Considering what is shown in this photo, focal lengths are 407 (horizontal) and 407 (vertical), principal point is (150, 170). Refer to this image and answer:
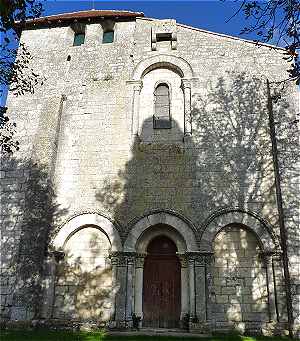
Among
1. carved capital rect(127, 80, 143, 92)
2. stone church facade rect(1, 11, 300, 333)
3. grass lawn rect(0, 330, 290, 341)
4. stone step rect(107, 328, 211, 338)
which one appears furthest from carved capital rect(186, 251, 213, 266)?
carved capital rect(127, 80, 143, 92)

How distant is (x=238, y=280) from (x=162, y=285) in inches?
80.1

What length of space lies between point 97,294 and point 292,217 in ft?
18.1

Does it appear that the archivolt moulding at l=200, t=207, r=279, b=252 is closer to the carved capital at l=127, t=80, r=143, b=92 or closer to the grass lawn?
the grass lawn

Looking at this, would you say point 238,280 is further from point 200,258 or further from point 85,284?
point 85,284

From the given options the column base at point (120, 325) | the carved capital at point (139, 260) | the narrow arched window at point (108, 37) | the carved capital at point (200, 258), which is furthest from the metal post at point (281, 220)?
the narrow arched window at point (108, 37)

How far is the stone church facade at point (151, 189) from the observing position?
1053 cm

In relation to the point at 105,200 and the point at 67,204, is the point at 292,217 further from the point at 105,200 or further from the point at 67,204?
the point at 67,204

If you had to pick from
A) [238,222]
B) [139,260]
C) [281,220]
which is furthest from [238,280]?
[139,260]

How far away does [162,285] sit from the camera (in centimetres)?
1105

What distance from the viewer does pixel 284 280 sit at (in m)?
10.3

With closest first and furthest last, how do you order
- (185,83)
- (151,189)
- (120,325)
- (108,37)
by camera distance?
(120,325), (151,189), (185,83), (108,37)

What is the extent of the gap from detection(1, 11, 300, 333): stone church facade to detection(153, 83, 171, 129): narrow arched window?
37 millimetres

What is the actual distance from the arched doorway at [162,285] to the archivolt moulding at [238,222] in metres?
1.07

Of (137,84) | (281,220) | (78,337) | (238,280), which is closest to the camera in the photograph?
(78,337)
